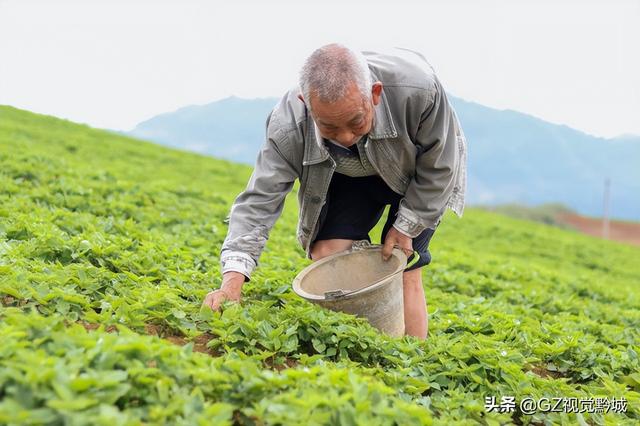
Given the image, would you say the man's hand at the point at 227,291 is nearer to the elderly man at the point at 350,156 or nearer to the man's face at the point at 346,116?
the elderly man at the point at 350,156

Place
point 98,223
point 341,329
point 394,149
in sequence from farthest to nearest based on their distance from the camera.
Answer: point 98,223 < point 394,149 < point 341,329

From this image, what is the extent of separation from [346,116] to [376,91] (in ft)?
0.92

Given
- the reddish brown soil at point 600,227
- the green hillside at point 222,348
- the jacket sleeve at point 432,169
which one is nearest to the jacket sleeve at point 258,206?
the green hillside at point 222,348

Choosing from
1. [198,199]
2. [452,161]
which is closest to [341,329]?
[452,161]

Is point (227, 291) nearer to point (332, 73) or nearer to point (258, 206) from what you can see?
point (258, 206)

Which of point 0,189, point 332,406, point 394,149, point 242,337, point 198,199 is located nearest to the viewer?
point 332,406

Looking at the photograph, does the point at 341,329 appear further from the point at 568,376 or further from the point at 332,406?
the point at 568,376

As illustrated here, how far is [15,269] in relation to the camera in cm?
370

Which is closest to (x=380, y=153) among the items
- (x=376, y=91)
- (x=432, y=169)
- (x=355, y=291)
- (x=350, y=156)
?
(x=350, y=156)

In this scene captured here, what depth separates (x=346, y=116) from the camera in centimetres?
318

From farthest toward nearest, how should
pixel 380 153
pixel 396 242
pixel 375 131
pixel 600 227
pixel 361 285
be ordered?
pixel 600 227
pixel 361 285
pixel 396 242
pixel 380 153
pixel 375 131

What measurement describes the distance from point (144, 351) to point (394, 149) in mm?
1849

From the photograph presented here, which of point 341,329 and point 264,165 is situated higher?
point 264,165

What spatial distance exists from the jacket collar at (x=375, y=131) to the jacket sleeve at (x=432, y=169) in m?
0.22
